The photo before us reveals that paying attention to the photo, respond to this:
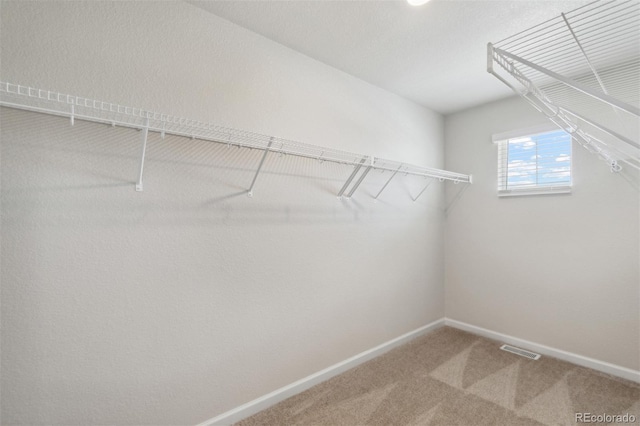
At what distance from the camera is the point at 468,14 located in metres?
1.69

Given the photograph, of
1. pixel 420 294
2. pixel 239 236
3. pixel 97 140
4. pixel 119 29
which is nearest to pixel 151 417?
pixel 239 236

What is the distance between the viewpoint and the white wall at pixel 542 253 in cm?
230

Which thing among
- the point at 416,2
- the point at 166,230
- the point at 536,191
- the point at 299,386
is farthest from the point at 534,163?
the point at 166,230

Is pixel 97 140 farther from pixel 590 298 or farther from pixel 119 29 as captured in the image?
pixel 590 298

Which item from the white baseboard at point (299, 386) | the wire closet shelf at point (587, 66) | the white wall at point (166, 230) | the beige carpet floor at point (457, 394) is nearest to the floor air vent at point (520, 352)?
the beige carpet floor at point (457, 394)

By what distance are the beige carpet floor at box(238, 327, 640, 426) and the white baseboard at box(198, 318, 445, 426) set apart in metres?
0.03

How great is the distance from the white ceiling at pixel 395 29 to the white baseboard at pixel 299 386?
2267mm

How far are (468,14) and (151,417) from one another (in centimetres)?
270

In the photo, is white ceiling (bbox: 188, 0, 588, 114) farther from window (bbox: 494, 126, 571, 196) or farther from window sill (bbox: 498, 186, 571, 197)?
window sill (bbox: 498, 186, 571, 197)

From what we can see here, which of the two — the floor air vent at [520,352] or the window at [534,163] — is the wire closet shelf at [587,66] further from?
the floor air vent at [520,352]

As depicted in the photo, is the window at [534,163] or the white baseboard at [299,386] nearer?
the white baseboard at [299,386]

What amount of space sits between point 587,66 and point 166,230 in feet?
10.0

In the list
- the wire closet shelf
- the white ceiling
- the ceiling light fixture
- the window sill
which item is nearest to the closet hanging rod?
the white ceiling

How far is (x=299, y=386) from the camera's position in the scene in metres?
2.08
